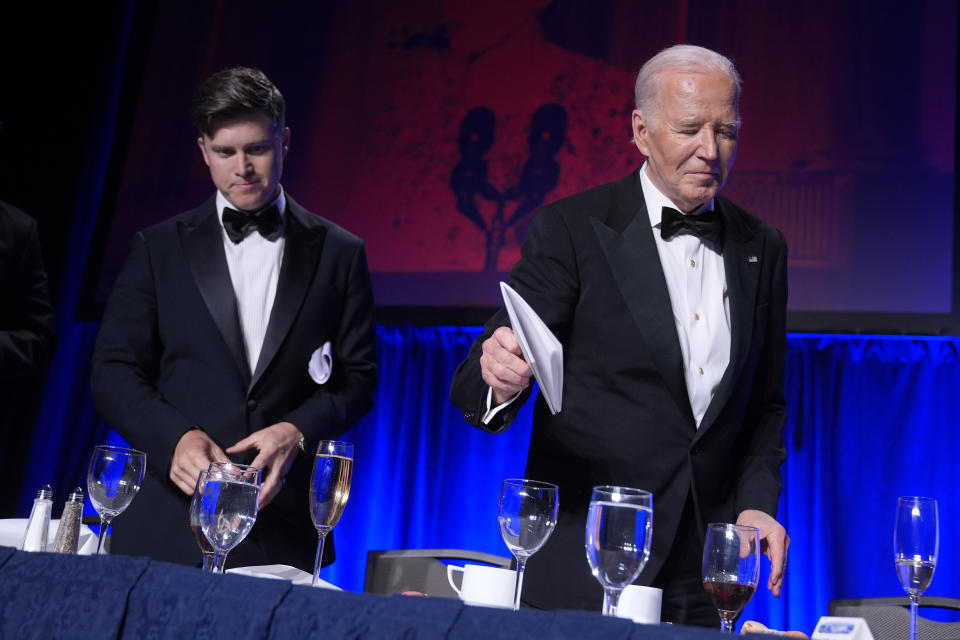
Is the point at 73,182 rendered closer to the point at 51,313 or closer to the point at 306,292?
the point at 51,313

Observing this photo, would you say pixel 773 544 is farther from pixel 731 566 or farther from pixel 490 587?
pixel 490 587

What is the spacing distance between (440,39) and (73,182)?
2040 mm

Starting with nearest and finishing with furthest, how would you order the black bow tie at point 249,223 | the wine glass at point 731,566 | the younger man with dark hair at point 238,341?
1. the wine glass at point 731,566
2. the younger man with dark hair at point 238,341
3. the black bow tie at point 249,223

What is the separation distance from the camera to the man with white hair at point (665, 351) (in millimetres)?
1703

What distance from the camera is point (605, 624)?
972 mm

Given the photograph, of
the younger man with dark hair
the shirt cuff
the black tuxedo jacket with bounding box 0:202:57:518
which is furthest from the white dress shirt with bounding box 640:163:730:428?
the black tuxedo jacket with bounding box 0:202:57:518

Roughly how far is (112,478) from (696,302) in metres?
1.14

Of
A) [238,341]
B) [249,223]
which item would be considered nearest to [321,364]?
[238,341]

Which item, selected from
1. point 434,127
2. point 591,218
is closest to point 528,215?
point 434,127

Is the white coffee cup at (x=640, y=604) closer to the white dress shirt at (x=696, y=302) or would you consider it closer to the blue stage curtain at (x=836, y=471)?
the white dress shirt at (x=696, y=302)

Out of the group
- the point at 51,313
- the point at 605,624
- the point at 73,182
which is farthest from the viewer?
the point at 73,182

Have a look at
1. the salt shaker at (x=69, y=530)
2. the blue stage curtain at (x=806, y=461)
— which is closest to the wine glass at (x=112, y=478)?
the salt shaker at (x=69, y=530)

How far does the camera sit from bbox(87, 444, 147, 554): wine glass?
1.55 metres

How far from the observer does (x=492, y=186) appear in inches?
171
